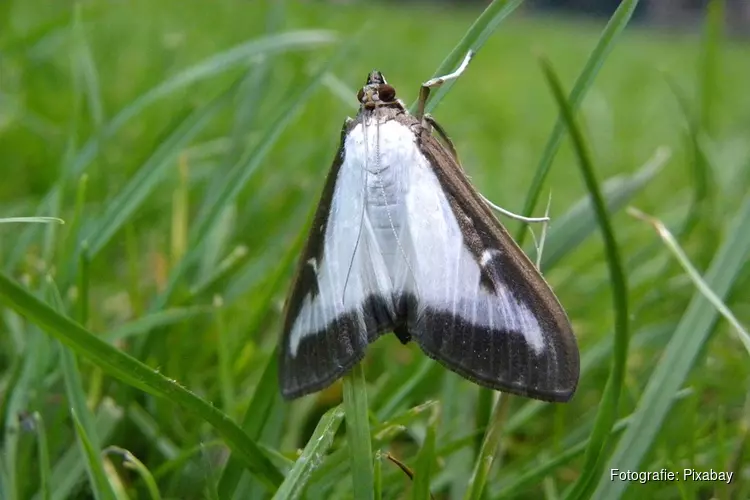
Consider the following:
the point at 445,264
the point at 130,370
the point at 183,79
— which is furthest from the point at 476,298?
the point at 183,79

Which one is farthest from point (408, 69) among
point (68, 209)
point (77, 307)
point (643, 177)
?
point (77, 307)

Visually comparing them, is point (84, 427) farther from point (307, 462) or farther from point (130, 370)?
point (307, 462)

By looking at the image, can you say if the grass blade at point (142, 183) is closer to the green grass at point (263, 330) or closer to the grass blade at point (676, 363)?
the green grass at point (263, 330)

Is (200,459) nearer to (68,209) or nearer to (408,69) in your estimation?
(68,209)

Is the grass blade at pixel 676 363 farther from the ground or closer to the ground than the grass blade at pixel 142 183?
closer to the ground

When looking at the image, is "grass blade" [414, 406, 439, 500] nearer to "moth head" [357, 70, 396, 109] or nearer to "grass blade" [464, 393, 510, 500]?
"grass blade" [464, 393, 510, 500]

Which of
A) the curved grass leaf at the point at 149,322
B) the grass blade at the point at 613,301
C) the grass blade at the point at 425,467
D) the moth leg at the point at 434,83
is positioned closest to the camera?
the grass blade at the point at 613,301

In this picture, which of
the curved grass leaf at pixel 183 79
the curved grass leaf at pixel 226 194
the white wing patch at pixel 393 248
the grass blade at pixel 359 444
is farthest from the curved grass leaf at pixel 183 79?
the grass blade at pixel 359 444
